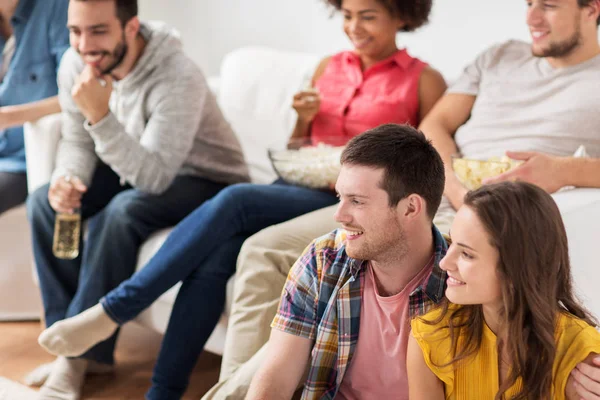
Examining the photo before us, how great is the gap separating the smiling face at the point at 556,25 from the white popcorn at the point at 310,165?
0.58 meters

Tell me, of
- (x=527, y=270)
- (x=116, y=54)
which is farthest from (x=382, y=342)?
(x=116, y=54)

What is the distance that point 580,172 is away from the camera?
1.90 metres

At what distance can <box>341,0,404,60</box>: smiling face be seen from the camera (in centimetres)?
239

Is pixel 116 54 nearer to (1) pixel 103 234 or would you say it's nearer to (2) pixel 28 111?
(2) pixel 28 111

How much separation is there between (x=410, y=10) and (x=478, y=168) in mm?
690

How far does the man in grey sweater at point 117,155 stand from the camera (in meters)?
2.30

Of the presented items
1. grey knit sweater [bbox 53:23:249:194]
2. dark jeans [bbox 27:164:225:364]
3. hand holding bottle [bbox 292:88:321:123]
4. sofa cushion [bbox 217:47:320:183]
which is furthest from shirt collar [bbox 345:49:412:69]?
dark jeans [bbox 27:164:225:364]

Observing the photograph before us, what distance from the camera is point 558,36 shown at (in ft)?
6.89

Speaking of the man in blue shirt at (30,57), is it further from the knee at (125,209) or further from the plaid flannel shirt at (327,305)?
the plaid flannel shirt at (327,305)

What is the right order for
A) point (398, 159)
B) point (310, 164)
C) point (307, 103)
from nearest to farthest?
point (398, 159)
point (310, 164)
point (307, 103)

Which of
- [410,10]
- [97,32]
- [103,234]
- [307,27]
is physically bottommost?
[103,234]

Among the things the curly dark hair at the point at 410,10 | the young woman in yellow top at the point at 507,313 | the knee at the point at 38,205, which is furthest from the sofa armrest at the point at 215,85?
the young woman in yellow top at the point at 507,313

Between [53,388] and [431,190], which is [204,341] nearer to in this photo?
[53,388]

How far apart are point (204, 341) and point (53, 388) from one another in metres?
0.46
